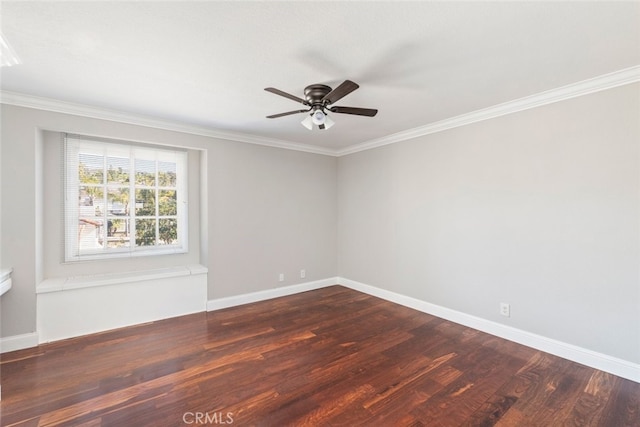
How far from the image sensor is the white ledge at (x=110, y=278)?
115 inches

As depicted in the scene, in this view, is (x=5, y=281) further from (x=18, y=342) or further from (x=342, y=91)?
(x=342, y=91)

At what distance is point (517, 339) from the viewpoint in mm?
2881

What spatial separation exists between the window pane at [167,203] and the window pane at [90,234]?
69 cm

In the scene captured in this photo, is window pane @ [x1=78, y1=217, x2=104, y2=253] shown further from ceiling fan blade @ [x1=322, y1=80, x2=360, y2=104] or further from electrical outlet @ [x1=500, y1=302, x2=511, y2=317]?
electrical outlet @ [x1=500, y1=302, x2=511, y2=317]

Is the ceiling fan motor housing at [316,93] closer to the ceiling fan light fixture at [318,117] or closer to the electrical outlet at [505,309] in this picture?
the ceiling fan light fixture at [318,117]

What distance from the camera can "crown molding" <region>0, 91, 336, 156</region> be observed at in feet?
8.96

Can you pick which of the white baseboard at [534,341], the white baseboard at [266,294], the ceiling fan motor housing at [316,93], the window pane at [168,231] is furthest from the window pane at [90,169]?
the white baseboard at [534,341]

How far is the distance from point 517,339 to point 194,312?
150 inches

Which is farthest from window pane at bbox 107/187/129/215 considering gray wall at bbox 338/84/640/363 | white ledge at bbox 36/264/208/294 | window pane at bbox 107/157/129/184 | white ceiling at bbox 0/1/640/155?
gray wall at bbox 338/84/640/363

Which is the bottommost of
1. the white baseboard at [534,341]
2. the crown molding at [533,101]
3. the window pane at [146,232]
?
the white baseboard at [534,341]

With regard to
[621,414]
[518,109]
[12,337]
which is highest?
Answer: [518,109]

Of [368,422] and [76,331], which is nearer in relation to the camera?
[368,422]

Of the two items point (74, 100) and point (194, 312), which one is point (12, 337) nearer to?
point (194, 312)

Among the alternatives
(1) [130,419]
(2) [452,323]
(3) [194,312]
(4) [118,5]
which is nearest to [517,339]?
(2) [452,323]
